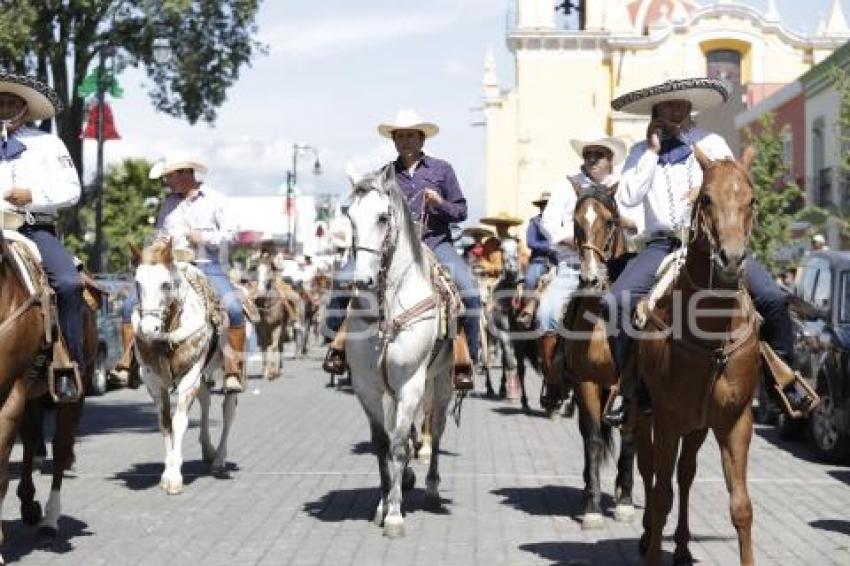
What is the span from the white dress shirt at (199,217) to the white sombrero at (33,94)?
3.29 metres

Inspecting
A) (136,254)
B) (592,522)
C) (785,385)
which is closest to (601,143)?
(592,522)

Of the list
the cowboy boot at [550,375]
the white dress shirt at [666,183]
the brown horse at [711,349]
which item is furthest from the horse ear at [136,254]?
the brown horse at [711,349]

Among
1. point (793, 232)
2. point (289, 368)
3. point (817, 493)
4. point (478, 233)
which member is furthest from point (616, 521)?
point (793, 232)

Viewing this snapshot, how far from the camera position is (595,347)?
11.1 m

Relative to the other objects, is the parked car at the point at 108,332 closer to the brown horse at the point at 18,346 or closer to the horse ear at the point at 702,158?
the brown horse at the point at 18,346

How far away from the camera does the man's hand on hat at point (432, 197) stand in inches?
445

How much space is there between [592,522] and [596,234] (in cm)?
209

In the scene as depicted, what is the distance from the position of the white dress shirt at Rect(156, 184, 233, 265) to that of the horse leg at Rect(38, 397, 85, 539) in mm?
3101

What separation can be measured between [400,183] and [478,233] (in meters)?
13.0

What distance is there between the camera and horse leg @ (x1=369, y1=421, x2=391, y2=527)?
1078 centimetres

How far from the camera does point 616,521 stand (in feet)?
36.1

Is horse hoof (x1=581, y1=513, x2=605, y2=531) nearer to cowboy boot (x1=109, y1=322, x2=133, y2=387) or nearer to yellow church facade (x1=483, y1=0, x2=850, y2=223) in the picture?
cowboy boot (x1=109, y1=322, x2=133, y2=387)

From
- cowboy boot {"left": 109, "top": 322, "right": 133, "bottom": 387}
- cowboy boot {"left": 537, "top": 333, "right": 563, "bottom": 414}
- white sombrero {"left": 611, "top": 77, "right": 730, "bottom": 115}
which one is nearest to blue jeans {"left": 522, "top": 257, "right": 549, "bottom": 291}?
cowboy boot {"left": 537, "top": 333, "right": 563, "bottom": 414}

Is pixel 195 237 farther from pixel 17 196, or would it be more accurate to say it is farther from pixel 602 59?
pixel 602 59
